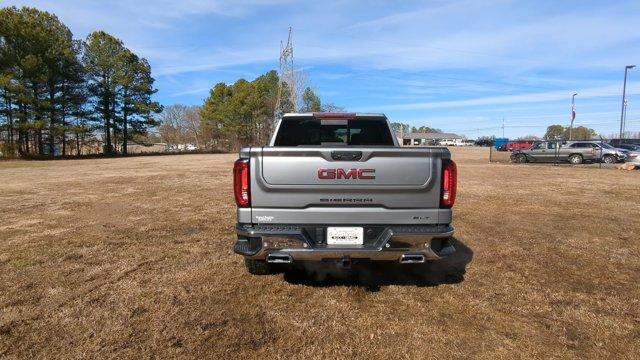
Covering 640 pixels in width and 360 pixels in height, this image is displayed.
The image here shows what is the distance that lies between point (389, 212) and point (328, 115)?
2015mm

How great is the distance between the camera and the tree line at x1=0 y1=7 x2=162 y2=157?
1331 inches

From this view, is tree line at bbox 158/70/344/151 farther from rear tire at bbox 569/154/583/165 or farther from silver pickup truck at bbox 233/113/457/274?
silver pickup truck at bbox 233/113/457/274

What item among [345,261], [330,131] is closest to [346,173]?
[345,261]

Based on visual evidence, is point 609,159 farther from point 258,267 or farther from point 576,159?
point 258,267

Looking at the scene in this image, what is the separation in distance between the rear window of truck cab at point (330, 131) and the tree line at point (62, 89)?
3604 centimetres

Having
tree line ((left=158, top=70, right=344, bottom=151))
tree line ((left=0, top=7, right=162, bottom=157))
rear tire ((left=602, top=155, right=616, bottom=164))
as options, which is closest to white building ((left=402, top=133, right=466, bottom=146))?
tree line ((left=158, top=70, right=344, bottom=151))

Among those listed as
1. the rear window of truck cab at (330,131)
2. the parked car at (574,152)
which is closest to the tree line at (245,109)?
the parked car at (574,152)

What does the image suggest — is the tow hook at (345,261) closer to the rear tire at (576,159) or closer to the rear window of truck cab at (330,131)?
the rear window of truck cab at (330,131)

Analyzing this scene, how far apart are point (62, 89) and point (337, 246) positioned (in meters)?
43.5

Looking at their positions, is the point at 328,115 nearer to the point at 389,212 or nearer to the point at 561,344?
the point at 389,212

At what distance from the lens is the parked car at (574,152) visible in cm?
2547

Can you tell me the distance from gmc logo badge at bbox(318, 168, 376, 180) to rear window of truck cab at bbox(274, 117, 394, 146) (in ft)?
6.15

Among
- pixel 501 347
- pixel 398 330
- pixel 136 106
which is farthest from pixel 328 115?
pixel 136 106

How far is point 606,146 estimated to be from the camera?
86.9 ft
